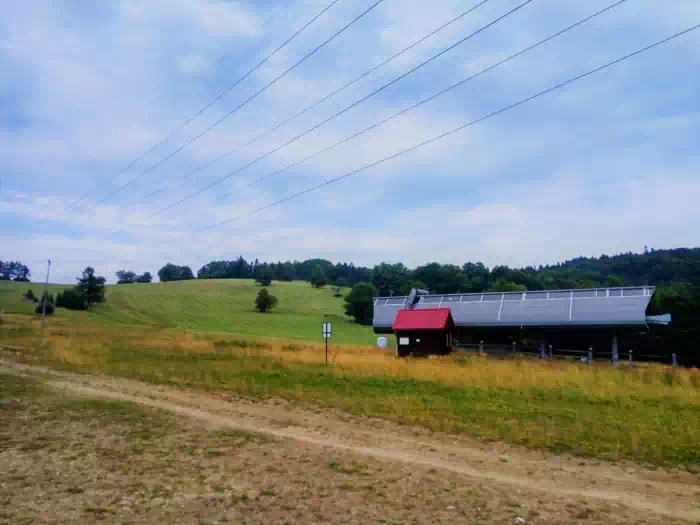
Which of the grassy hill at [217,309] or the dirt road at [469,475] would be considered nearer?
the dirt road at [469,475]

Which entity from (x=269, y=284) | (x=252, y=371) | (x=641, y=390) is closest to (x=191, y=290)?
(x=269, y=284)

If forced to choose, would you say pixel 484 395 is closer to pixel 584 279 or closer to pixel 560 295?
pixel 560 295

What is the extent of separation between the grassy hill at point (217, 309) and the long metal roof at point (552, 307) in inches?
782

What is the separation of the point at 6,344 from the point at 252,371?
2118 cm

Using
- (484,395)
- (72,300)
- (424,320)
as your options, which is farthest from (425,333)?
(72,300)

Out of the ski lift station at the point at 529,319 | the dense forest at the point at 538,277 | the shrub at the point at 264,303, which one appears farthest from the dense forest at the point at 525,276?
the ski lift station at the point at 529,319

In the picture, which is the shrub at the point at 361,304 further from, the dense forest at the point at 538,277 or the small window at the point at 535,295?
the small window at the point at 535,295

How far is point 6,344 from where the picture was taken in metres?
32.8

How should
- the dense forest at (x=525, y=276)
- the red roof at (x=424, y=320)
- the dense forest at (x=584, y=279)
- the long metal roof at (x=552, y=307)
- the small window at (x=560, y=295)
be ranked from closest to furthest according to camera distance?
the red roof at (x=424, y=320)
the long metal roof at (x=552, y=307)
the small window at (x=560, y=295)
the dense forest at (x=584, y=279)
the dense forest at (x=525, y=276)

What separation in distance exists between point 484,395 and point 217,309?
284 feet

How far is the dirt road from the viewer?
6277mm

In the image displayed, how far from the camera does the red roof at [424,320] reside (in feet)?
110

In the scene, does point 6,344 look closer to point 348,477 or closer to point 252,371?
point 252,371

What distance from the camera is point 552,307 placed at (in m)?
38.7
